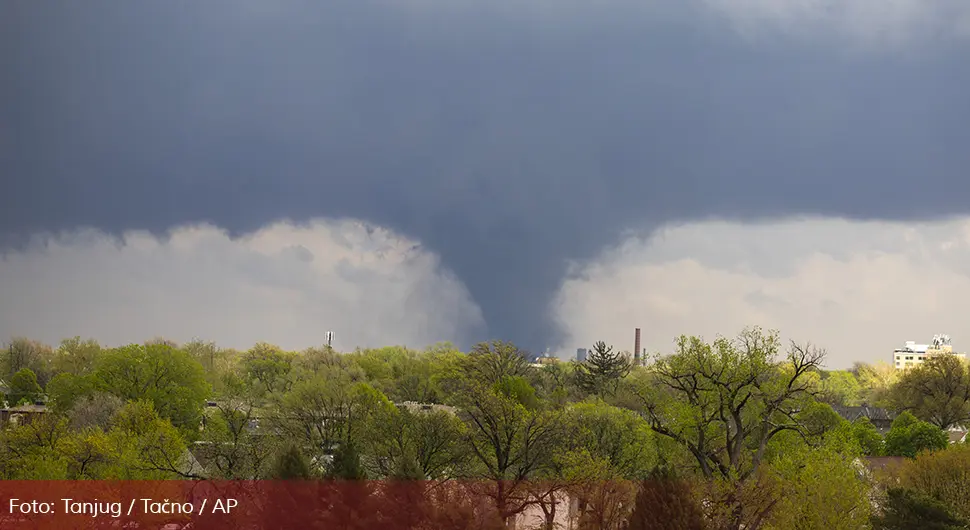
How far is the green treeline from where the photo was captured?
40.4 m

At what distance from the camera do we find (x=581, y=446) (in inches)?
2144

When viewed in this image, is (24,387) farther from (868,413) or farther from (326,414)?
(868,413)

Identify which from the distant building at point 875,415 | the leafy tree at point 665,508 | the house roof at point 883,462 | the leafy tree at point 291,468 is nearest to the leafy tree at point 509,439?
the leafy tree at point 665,508

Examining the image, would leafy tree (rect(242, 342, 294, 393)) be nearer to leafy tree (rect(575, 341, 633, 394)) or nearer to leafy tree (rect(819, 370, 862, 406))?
leafy tree (rect(575, 341, 633, 394))

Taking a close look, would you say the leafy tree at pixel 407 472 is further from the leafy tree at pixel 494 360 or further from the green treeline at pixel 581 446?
the leafy tree at pixel 494 360

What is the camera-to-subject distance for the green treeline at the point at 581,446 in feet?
133

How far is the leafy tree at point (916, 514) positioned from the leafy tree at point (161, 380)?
5889 centimetres

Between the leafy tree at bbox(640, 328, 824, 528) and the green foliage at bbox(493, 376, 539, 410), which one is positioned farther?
the green foliage at bbox(493, 376, 539, 410)

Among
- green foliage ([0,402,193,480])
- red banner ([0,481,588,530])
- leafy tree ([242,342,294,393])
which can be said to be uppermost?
→ leafy tree ([242,342,294,393])

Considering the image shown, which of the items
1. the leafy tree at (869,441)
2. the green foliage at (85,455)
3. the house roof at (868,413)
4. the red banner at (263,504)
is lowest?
the red banner at (263,504)

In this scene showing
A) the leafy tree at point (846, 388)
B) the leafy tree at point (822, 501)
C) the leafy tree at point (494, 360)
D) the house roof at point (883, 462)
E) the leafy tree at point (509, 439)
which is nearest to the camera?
the leafy tree at point (822, 501)

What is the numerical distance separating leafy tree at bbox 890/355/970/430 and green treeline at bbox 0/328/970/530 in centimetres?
2182

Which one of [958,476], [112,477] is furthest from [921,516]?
[112,477]

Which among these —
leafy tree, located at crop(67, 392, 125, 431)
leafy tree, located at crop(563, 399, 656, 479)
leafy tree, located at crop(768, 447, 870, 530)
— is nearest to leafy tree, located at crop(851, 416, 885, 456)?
leafy tree, located at crop(563, 399, 656, 479)
